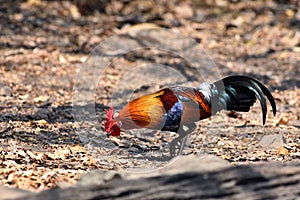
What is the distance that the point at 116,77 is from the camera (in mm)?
7996

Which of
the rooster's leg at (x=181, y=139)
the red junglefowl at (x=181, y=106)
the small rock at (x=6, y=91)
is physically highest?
the small rock at (x=6, y=91)

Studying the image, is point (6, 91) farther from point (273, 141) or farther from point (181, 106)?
point (273, 141)

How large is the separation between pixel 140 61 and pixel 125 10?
2.01 meters

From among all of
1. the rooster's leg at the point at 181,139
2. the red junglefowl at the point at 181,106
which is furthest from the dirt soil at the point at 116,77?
the red junglefowl at the point at 181,106

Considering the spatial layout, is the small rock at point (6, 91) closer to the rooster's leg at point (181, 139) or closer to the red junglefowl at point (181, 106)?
the red junglefowl at point (181, 106)

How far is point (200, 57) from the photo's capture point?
8.96m

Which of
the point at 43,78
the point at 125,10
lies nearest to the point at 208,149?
the point at 43,78

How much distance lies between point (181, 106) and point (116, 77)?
9.97 ft

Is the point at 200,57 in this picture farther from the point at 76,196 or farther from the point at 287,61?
the point at 76,196

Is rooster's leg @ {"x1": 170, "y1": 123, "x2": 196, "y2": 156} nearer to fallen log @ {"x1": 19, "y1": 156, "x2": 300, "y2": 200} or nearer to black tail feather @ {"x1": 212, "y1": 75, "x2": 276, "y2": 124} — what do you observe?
black tail feather @ {"x1": 212, "y1": 75, "x2": 276, "y2": 124}

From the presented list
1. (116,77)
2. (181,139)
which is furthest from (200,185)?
(116,77)

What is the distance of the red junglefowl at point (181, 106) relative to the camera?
199 inches

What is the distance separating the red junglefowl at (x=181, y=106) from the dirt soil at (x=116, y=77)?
305mm

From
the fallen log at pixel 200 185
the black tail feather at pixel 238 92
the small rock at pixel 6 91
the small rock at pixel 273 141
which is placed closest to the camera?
the fallen log at pixel 200 185
